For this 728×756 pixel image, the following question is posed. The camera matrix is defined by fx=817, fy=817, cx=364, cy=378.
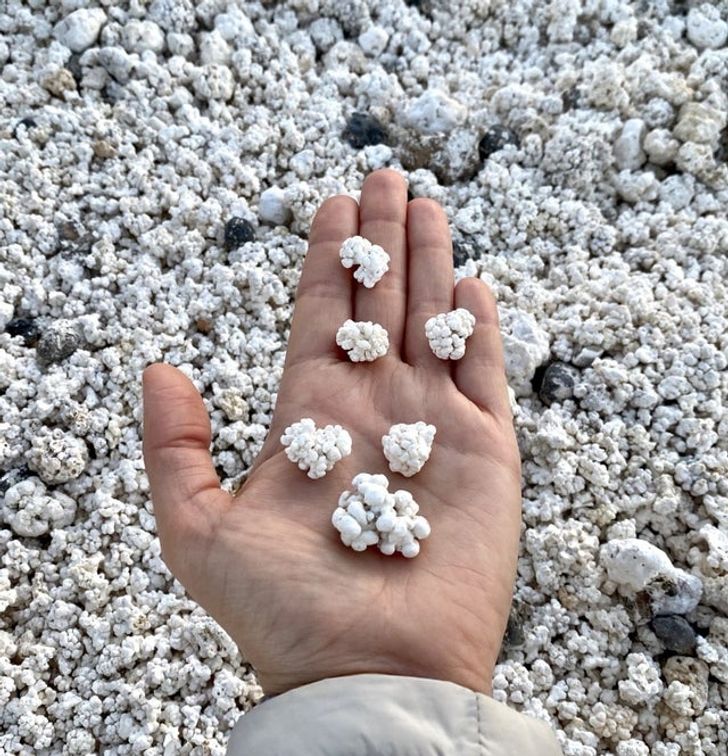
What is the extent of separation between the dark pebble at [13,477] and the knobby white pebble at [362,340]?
0.78 m

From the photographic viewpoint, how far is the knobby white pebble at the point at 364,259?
1.71 metres

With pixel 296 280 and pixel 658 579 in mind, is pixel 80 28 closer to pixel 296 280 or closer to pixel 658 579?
pixel 296 280

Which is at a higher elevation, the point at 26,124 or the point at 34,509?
the point at 26,124

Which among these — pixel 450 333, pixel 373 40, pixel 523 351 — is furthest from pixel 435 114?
pixel 450 333

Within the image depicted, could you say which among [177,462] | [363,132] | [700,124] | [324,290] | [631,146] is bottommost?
[177,462]

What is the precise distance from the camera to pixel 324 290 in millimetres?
1740

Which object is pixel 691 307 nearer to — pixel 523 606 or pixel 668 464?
pixel 668 464

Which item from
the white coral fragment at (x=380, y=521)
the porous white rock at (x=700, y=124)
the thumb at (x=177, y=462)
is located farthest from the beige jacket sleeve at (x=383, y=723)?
the porous white rock at (x=700, y=124)

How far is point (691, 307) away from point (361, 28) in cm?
128

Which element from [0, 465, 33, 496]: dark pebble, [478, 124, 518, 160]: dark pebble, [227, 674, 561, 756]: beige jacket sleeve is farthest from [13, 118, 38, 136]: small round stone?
[227, 674, 561, 756]: beige jacket sleeve

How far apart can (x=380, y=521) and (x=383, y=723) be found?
0.32 m

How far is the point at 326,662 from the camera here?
1.31 meters

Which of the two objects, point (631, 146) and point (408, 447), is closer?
point (408, 447)

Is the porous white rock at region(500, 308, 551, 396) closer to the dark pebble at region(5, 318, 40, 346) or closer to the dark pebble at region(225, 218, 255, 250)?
the dark pebble at region(225, 218, 255, 250)
